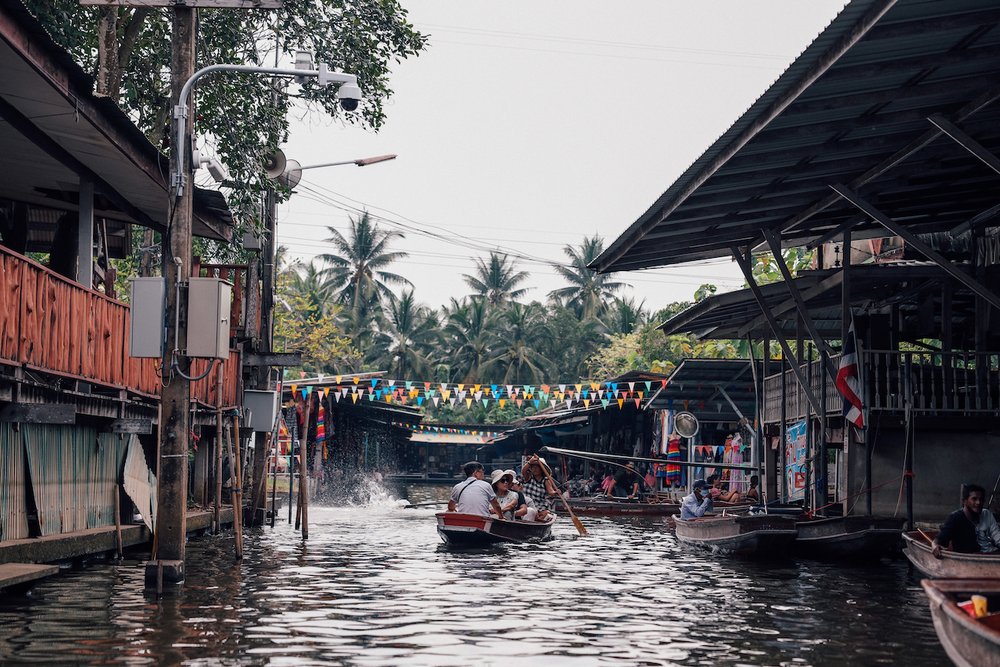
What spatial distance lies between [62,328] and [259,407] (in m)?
11.9

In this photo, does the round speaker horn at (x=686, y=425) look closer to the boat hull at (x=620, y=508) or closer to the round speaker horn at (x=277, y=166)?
the boat hull at (x=620, y=508)

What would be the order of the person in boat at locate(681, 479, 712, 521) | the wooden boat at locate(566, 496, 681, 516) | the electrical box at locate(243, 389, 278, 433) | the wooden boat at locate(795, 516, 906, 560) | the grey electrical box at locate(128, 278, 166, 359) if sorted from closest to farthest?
the grey electrical box at locate(128, 278, 166, 359) < the wooden boat at locate(795, 516, 906, 560) < the person in boat at locate(681, 479, 712, 521) < the electrical box at locate(243, 389, 278, 433) < the wooden boat at locate(566, 496, 681, 516)

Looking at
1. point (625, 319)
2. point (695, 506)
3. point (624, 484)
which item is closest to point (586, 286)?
point (625, 319)

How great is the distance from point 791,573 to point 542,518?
7331 mm

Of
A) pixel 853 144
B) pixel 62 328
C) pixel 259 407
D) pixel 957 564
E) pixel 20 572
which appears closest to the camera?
pixel 20 572

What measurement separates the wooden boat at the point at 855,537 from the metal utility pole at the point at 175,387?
9.31 m

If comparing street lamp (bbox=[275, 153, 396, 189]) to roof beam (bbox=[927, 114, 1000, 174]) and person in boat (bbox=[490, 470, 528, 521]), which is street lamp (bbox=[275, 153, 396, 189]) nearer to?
person in boat (bbox=[490, 470, 528, 521])

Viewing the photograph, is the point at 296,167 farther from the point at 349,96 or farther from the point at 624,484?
the point at 624,484

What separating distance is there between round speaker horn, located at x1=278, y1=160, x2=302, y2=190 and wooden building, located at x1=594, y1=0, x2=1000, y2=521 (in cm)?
788

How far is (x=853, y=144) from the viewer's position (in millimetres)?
14898

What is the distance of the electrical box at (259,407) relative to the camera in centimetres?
2495

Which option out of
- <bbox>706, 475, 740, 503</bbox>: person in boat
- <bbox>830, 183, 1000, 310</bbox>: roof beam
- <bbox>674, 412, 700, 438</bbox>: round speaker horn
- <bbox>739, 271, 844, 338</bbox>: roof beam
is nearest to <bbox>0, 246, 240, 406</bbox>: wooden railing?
<bbox>830, 183, 1000, 310</bbox>: roof beam

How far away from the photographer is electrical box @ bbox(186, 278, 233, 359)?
40.8 ft

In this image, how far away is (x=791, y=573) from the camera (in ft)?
55.7
